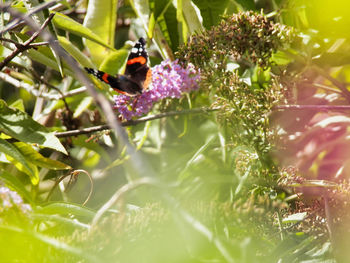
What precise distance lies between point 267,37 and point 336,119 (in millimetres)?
417

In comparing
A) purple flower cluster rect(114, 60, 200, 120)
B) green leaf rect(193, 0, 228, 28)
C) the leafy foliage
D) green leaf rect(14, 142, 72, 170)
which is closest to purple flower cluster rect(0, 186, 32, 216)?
the leafy foliage

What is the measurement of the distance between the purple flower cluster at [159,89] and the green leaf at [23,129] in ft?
0.55

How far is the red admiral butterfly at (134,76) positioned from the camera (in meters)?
0.93

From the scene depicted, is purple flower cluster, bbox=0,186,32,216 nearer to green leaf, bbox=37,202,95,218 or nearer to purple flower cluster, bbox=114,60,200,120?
green leaf, bbox=37,202,95,218

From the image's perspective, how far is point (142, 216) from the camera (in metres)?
0.52

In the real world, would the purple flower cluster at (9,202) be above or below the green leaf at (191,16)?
below

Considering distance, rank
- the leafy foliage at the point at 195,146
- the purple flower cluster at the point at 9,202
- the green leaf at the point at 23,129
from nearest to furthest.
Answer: the leafy foliage at the point at 195,146 < the purple flower cluster at the point at 9,202 < the green leaf at the point at 23,129

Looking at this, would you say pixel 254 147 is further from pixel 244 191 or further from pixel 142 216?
pixel 142 216

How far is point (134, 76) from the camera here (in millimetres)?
910

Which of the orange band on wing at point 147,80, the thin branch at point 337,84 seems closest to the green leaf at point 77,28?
the orange band on wing at point 147,80

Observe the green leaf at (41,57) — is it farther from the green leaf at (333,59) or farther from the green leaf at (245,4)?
the green leaf at (333,59)

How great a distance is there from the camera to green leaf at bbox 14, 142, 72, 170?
0.87 metres

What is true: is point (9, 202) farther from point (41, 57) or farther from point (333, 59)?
point (333, 59)

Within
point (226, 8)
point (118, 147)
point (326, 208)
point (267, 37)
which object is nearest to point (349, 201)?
point (326, 208)
